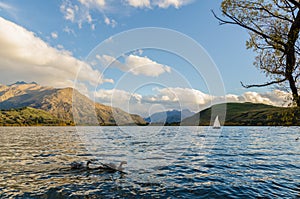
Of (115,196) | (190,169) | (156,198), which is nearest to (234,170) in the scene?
(190,169)

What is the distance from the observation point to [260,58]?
1565 centimetres

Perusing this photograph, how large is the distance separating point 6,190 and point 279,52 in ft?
69.1

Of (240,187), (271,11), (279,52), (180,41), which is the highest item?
(180,41)

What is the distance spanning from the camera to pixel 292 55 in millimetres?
13867

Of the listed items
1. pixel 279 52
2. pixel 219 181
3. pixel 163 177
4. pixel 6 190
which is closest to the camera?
pixel 279 52

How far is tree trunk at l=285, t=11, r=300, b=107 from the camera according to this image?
13.3 m

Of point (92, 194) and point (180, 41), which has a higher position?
point (180, 41)

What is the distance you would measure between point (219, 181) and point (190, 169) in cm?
519

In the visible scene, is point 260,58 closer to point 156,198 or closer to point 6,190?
point 156,198

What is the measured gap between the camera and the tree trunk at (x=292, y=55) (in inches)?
525

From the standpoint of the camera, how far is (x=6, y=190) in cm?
1636

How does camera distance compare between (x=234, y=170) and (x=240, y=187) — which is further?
(x=234, y=170)

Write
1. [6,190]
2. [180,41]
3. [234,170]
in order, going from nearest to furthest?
[6,190], [234,170], [180,41]

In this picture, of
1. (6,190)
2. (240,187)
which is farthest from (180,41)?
(6,190)
